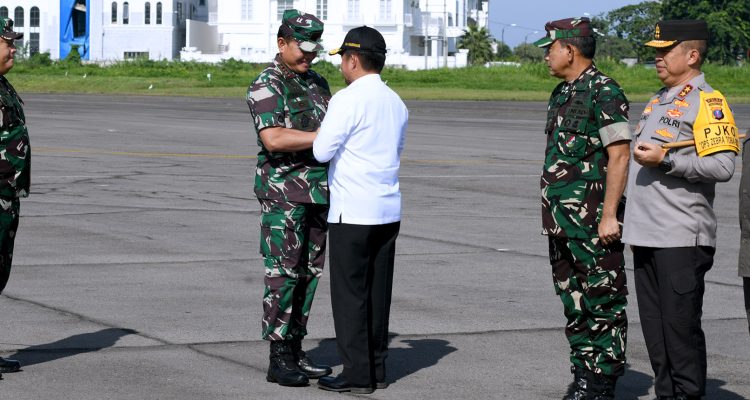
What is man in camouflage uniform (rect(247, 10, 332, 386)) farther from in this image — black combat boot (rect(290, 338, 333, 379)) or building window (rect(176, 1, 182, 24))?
building window (rect(176, 1, 182, 24))

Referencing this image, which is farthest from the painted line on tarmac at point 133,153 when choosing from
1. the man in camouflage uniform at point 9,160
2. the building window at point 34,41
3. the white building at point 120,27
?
the building window at point 34,41

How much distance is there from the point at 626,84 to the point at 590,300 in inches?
2709

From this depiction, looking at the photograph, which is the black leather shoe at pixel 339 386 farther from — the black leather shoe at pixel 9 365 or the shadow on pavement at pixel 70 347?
the black leather shoe at pixel 9 365

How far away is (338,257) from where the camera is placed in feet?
22.7

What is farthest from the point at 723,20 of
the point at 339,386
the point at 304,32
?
the point at 339,386

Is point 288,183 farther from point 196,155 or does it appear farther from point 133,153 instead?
point 133,153

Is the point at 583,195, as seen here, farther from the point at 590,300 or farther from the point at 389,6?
the point at 389,6

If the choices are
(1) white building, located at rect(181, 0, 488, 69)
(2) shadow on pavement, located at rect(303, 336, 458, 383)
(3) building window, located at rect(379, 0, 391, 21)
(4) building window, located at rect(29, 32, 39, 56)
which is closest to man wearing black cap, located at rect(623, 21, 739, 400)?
(2) shadow on pavement, located at rect(303, 336, 458, 383)

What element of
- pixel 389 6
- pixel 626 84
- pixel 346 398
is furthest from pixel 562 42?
pixel 389 6

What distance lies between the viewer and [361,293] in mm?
6965

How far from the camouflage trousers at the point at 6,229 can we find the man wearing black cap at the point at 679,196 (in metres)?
3.45

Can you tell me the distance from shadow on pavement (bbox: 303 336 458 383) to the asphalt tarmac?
18 mm

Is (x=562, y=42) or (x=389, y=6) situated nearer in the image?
(x=562, y=42)

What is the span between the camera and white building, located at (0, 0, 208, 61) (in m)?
117
